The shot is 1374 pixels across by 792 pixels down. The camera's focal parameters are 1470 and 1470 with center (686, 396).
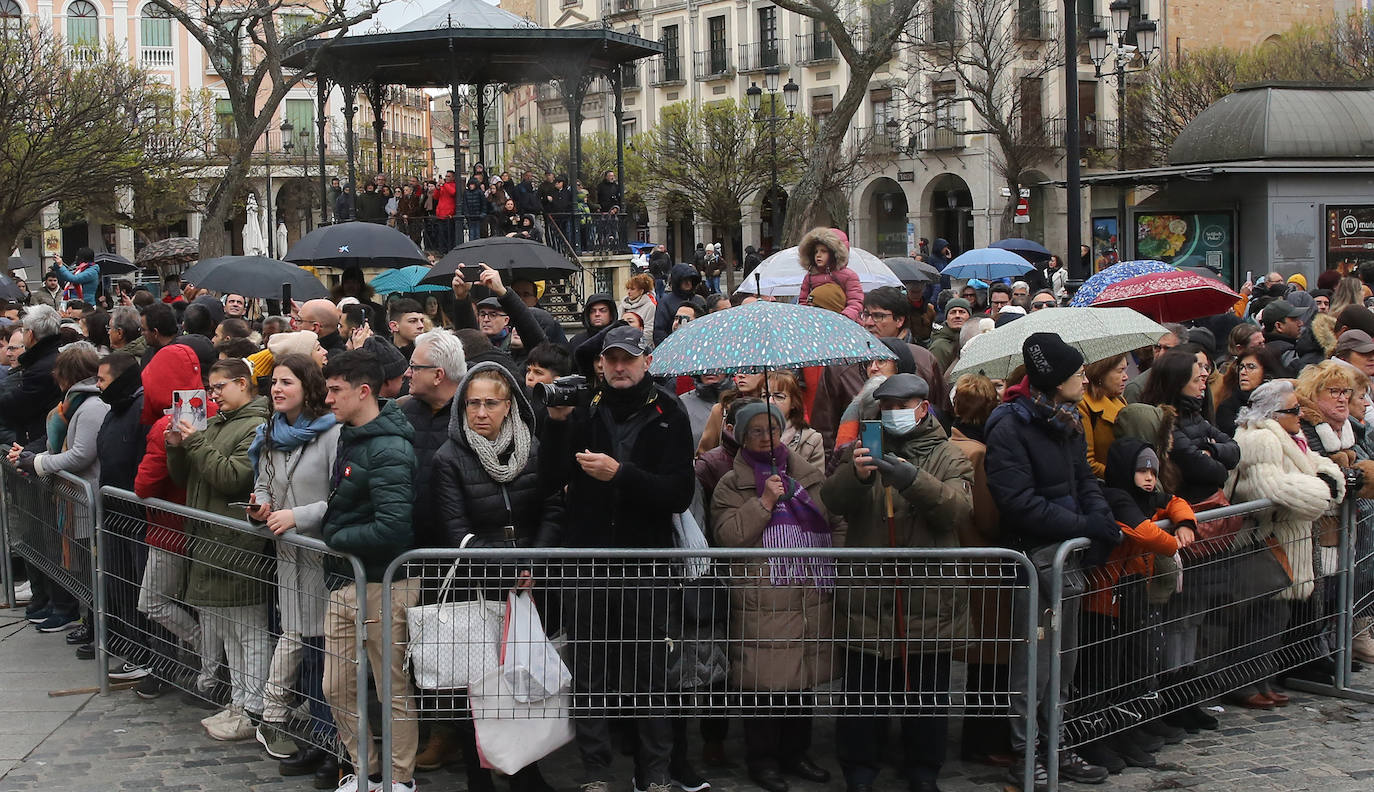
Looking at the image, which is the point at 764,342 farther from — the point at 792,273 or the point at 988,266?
the point at 988,266

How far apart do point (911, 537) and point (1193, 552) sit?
4.37 ft

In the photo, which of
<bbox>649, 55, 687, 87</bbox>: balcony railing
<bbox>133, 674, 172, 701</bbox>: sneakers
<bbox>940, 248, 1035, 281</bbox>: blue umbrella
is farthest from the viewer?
<bbox>649, 55, 687, 87</bbox>: balcony railing

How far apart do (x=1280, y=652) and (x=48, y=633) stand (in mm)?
6970

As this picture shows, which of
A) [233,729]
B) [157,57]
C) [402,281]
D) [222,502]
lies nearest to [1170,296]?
[222,502]

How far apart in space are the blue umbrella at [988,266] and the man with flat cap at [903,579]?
11.6m

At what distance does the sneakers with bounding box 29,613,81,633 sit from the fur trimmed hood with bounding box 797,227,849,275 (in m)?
4.95

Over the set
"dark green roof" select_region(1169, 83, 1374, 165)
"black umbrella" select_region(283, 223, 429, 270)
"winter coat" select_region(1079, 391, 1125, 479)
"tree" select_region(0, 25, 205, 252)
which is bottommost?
"winter coat" select_region(1079, 391, 1125, 479)

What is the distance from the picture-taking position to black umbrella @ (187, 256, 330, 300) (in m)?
11.3

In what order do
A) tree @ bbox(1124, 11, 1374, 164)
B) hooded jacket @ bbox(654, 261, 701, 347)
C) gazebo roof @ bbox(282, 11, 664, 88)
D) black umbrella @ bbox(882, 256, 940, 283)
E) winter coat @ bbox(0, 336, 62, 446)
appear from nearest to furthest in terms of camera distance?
winter coat @ bbox(0, 336, 62, 446)
hooded jacket @ bbox(654, 261, 701, 347)
black umbrella @ bbox(882, 256, 940, 283)
gazebo roof @ bbox(282, 11, 664, 88)
tree @ bbox(1124, 11, 1374, 164)

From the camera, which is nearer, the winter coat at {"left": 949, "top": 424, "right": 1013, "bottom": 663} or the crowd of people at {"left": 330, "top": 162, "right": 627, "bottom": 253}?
the winter coat at {"left": 949, "top": 424, "right": 1013, "bottom": 663}

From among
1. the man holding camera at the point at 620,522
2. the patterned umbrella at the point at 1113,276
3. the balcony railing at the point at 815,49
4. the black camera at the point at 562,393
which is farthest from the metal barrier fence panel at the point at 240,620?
the balcony railing at the point at 815,49

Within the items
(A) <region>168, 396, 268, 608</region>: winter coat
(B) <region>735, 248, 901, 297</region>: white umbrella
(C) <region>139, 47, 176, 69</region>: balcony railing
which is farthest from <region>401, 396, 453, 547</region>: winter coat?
(C) <region>139, 47, 176, 69</region>: balcony railing

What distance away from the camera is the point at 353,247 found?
488 inches

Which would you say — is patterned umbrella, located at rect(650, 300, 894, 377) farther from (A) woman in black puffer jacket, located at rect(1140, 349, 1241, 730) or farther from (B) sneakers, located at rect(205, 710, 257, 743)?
(B) sneakers, located at rect(205, 710, 257, 743)
